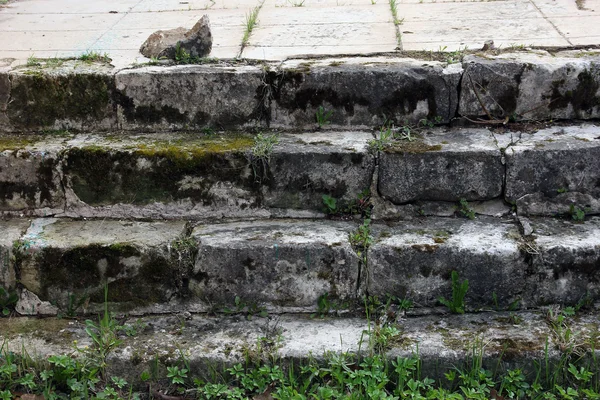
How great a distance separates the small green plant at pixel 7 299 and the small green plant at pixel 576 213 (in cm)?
257

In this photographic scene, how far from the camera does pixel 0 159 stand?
312 cm

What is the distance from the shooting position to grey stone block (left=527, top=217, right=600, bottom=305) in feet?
9.29

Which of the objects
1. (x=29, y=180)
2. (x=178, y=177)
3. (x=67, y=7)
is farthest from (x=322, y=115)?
(x=67, y=7)

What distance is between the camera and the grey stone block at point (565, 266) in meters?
2.83

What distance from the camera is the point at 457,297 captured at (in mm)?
2893

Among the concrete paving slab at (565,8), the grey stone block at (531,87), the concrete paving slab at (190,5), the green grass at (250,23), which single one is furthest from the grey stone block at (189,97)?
the concrete paving slab at (565,8)

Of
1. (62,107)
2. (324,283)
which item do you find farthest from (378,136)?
(62,107)

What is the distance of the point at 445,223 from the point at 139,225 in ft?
4.71

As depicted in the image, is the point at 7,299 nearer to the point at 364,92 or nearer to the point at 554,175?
the point at 364,92

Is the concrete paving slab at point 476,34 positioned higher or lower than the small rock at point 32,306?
higher

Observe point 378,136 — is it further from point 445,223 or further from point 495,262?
point 495,262

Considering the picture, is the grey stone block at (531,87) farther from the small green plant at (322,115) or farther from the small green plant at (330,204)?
the small green plant at (330,204)

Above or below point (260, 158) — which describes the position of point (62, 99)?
above

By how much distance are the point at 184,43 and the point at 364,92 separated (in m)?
1.03
